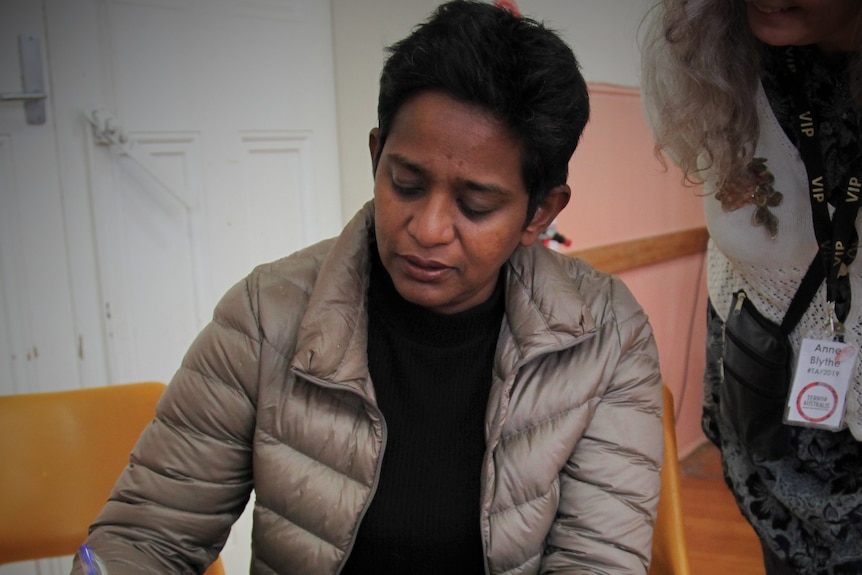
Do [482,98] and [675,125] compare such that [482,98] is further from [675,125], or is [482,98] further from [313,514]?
[313,514]

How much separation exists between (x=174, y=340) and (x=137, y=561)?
1102 millimetres

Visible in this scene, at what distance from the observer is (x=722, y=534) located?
295cm

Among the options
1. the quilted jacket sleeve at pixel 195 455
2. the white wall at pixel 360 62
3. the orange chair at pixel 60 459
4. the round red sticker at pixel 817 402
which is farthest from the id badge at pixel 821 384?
the white wall at pixel 360 62

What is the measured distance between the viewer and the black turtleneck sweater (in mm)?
1110

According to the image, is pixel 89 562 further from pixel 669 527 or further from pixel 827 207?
pixel 827 207

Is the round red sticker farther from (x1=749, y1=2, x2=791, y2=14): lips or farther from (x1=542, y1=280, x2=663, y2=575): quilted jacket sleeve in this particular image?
(x1=749, y1=2, x2=791, y2=14): lips

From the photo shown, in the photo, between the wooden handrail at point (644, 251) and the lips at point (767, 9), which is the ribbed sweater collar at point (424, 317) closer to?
the lips at point (767, 9)

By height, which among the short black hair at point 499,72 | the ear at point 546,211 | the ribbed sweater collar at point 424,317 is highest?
the short black hair at point 499,72

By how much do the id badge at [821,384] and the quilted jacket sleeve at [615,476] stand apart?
0.73 ft

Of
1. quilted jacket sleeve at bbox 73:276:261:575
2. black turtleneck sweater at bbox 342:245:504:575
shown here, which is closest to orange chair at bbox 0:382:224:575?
quilted jacket sleeve at bbox 73:276:261:575

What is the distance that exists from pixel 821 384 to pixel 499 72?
70 cm

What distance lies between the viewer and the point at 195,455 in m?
1.10

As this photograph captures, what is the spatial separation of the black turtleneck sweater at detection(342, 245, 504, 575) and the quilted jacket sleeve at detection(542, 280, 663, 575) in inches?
5.4

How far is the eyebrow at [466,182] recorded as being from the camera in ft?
3.32
